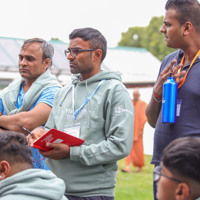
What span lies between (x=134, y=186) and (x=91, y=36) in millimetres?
4542

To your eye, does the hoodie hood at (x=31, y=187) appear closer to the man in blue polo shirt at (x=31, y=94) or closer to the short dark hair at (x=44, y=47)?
the man in blue polo shirt at (x=31, y=94)

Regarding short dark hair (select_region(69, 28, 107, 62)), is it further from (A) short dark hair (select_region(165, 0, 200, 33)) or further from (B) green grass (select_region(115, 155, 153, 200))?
(B) green grass (select_region(115, 155, 153, 200))

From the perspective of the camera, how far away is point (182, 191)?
5.38 feet

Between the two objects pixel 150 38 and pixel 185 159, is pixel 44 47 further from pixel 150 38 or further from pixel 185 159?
pixel 150 38

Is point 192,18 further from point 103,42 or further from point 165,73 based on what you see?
point 103,42

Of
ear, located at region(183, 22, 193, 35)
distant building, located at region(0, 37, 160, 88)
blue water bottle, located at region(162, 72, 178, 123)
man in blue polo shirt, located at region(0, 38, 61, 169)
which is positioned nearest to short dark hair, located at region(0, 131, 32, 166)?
blue water bottle, located at region(162, 72, 178, 123)

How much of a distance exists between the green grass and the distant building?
2.90 m

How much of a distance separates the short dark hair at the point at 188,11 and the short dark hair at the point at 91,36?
0.68 metres

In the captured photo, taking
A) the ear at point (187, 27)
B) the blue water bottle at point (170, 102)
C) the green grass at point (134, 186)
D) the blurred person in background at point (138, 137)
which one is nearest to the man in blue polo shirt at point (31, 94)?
the blue water bottle at point (170, 102)

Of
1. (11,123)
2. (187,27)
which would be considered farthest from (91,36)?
(11,123)

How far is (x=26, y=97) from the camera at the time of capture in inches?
134

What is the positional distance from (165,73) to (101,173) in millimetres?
806

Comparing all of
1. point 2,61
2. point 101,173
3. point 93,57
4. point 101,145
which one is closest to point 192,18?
point 93,57

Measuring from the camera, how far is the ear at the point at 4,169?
2238 millimetres
